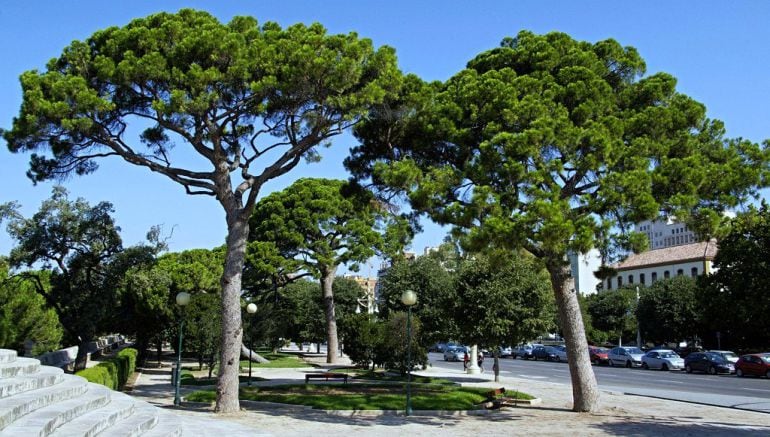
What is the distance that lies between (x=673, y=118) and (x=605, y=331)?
5856 centimetres

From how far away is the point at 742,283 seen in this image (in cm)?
4100

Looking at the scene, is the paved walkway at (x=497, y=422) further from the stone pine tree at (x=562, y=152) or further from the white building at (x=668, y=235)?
the white building at (x=668, y=235)

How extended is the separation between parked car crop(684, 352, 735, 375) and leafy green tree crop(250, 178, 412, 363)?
20164 mm

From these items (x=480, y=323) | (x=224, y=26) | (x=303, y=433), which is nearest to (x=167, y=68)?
(x=224, y=26)

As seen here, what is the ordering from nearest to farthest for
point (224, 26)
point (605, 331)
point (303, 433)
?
1. point (303, 433)
2. point (224, 26)
3. point (605, 331)

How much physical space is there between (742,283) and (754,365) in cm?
651

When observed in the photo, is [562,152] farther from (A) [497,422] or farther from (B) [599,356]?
(B) [599,356]

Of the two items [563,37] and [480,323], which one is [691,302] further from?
[563,37]

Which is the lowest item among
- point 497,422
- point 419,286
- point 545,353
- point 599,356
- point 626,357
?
point 545,353

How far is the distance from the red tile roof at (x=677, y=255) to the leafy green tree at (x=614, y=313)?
3491mm

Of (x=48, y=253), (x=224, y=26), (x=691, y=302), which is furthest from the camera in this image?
(x=691, y=302)

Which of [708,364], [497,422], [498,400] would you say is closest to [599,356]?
[708,364]

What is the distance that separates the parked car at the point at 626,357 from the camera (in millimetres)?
46531

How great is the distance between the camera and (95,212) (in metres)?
24.6
